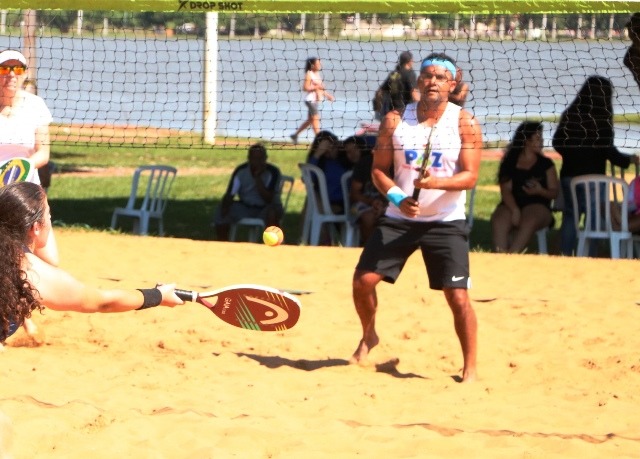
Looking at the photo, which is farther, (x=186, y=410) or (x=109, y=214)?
(x=109, y=214)

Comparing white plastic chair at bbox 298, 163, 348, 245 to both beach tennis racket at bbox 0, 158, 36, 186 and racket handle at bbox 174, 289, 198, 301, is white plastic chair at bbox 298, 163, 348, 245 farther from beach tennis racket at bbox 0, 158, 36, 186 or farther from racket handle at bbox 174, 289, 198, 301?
racket handle at bbox 174, 289, 198, 301

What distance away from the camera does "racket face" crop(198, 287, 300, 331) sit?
228 inches

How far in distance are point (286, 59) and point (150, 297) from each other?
3461mm

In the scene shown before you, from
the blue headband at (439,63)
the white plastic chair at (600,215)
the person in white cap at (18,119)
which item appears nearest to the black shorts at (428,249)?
the blue headband at (439,63)

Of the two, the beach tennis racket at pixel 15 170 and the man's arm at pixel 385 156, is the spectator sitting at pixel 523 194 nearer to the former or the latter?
the man's arm at pixel 385 156

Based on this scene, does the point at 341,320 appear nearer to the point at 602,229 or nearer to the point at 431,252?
the point at 431,252

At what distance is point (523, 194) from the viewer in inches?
453

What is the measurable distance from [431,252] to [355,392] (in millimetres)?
947

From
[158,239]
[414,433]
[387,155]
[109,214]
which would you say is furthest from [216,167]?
[414,433]

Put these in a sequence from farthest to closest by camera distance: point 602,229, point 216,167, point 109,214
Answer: point 216,167 → point 109,214 → point 602,229

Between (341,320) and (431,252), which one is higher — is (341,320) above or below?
below

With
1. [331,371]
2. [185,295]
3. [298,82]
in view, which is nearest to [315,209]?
[331,371]

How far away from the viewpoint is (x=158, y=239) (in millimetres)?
11414

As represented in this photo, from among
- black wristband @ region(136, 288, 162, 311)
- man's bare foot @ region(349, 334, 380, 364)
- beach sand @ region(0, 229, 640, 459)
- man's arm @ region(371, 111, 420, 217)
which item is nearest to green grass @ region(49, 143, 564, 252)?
beach sand @ region(0, 229, 640, 459)
